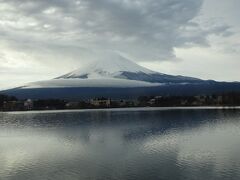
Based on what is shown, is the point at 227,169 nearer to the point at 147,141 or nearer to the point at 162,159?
the point at 162,159

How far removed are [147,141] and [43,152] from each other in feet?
24.5

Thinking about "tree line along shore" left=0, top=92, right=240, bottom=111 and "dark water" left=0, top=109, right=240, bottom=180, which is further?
"tree line along shore" left=0, top=92, right=240, bottom=111

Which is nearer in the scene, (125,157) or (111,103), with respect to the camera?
(125,157)

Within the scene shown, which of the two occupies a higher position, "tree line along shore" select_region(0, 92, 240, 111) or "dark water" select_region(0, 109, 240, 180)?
"tree line along shore" select_region(0, 92, 240, 111)

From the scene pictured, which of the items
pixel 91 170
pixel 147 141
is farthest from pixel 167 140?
pixel 91 170

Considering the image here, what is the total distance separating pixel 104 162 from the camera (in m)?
21.0

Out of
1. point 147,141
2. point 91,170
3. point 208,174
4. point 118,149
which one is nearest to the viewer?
point 208,174

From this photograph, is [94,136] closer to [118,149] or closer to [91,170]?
[118,149]

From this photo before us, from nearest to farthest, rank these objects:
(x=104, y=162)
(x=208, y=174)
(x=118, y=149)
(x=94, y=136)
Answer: (x=208, y=174), (x=104, y=162), (x=118, y=149), (x=94, y=136)

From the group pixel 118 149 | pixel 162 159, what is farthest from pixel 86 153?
pixel 162 159

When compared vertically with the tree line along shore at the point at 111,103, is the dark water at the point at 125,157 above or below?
below

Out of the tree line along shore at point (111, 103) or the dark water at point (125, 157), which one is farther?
the tree line along shore at point (111, 103)

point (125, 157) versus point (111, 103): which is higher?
point (111, 103)

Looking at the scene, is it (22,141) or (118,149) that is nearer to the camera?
(118,149)
